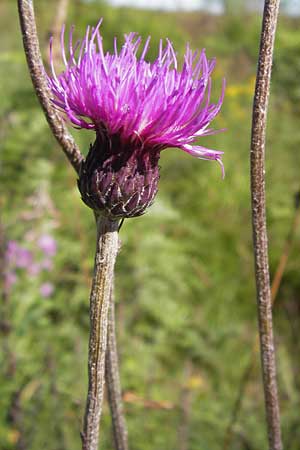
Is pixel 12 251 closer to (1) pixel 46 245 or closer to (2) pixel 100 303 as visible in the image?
(1) pixel 46 245

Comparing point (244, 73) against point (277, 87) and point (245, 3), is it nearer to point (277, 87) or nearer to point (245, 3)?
point (245, 3)

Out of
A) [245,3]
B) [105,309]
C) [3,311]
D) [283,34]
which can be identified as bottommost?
[3,311]

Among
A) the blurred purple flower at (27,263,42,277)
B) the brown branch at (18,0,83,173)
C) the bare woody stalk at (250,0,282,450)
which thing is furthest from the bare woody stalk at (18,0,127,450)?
the blurred purple flower at (27,263,42,277)

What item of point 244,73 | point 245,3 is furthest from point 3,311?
point 244,73

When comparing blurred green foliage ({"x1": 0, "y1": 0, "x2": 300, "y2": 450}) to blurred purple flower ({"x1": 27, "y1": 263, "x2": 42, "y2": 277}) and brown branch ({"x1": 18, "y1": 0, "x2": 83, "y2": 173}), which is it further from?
brown branch ({"x1": 18, "y1": 0, "x2": 83, "y2": 173})

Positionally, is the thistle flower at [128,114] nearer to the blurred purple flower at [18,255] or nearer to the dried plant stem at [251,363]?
the dried plant stem at [251,363]

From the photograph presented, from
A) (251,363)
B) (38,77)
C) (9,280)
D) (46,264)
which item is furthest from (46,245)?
(38,77)
